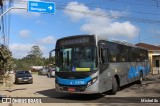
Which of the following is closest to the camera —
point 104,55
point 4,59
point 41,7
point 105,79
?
point 104,55

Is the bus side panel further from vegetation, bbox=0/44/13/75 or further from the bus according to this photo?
vegetation, bbox=0/44/13/75

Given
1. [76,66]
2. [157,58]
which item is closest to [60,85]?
[76,66]

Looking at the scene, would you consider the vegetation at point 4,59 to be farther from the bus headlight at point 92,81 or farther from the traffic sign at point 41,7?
the bus headlight at point 92,81

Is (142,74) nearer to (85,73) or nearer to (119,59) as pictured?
(119,59)

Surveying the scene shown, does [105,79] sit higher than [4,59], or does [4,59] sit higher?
[4,59]

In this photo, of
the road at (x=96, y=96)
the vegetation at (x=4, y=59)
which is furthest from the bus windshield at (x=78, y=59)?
the vegetation at (x=4, y=59)

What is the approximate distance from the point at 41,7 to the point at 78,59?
6417 millimetres

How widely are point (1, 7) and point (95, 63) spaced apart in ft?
33.0

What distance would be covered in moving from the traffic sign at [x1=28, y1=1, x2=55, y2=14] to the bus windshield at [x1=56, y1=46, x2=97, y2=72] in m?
5.11

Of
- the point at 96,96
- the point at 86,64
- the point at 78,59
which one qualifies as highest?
the point at 78,59

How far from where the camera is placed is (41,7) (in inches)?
821

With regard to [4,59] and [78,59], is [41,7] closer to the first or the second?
[4,59]

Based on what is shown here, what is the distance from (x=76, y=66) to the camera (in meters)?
16.0

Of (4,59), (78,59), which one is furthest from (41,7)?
(78,59)
